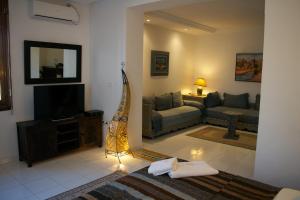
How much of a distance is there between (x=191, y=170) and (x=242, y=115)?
14.2ft

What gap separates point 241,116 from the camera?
6.12 metres

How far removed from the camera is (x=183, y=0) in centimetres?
352

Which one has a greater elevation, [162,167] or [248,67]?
[248,67]

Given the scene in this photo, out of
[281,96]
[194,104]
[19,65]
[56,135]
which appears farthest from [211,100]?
[19,65]

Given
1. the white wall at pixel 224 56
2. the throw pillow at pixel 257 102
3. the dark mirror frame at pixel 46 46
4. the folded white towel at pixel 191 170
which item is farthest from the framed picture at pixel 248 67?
the folded white towel at pixel 191 170

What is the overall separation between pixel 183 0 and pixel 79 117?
253 cm

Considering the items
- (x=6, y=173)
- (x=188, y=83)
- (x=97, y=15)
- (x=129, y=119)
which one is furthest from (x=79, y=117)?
(x=188, y=83)

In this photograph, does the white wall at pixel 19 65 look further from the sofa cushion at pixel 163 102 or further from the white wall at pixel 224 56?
the white wall at pixel 224 56

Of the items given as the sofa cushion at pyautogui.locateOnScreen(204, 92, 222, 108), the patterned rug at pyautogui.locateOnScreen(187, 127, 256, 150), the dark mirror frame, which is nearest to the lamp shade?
the sofa cushion at pyautogui.locateOnScreen(204, 92, 222, 108)

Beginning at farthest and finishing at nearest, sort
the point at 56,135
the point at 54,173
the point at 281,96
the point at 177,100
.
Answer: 1. the point at 177,100
2. the point at 56,135
3. the point at 54,173
4. the point at 281,96

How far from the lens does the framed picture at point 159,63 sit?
20.7 feet

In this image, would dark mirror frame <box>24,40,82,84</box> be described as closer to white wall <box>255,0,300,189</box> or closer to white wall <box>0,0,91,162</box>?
white wall <box>0,0,91,162</box>

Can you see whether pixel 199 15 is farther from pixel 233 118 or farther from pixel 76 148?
pixel 76 148

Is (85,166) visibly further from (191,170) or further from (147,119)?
(191,170)
